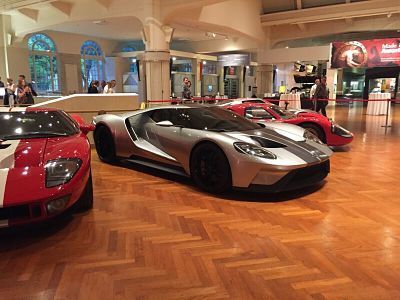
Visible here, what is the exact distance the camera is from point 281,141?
4.11 metres

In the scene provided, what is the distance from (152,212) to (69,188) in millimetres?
963

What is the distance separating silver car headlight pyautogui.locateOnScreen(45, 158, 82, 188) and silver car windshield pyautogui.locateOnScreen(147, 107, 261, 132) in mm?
1734

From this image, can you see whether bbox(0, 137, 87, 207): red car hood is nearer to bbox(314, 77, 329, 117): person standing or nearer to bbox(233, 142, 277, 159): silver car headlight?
bbox(233, 142, 277, 159): silver car headlight

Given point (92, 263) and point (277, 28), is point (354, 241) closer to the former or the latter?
point (92, 263)

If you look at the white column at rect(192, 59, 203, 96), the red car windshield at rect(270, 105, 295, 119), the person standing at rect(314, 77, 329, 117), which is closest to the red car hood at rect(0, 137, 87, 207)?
the red car windshield at rect(270, 105, 295, 119)

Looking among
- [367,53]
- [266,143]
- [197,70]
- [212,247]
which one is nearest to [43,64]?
[197,70]

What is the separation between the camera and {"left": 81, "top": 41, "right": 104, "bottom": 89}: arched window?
21.4 meters

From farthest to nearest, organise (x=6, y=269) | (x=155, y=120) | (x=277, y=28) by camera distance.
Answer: (x=277, y=28) → (x=155, y=120) → (x=6, y=269)

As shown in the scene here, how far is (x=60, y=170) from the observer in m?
2.86

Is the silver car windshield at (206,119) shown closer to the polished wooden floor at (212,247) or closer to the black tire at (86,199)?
the polished wooden floor at (212,247)

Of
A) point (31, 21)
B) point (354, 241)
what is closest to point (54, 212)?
point (354, 241)

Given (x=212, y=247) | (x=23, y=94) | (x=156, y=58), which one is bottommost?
(x=212, y=247)

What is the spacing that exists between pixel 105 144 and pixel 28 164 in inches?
109

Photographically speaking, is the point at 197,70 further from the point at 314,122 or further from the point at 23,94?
the point at 314,122
